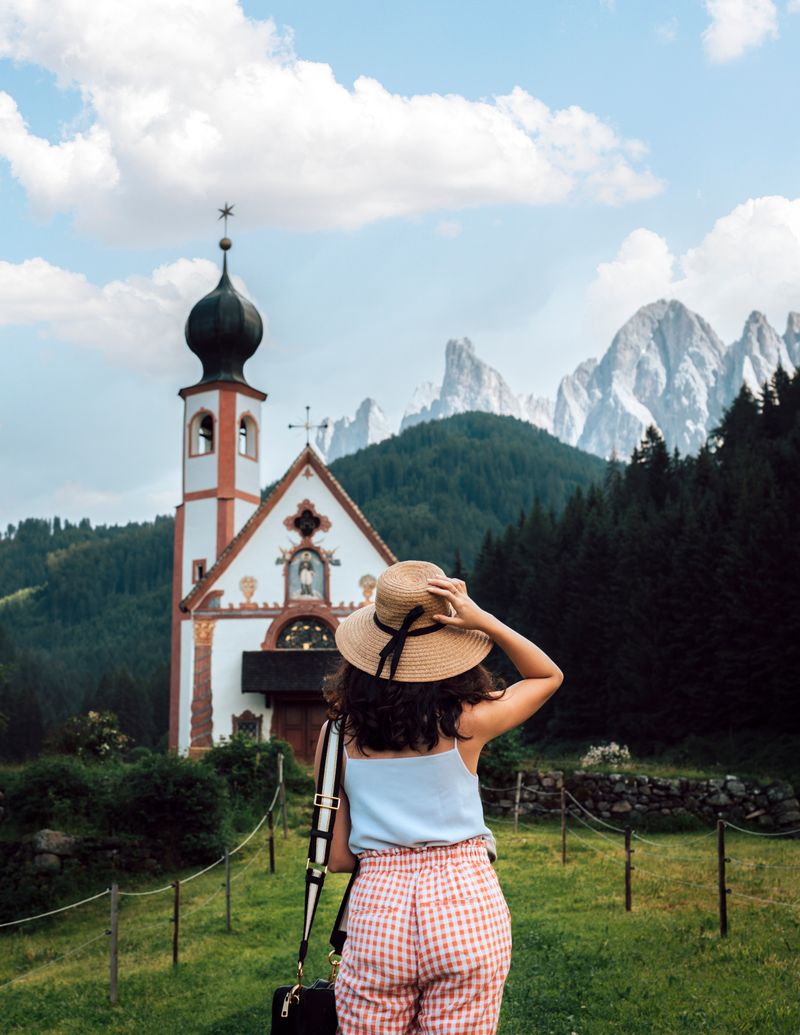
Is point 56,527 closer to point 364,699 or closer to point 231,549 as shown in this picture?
point 231,549

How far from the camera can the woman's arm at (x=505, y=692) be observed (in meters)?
3.52

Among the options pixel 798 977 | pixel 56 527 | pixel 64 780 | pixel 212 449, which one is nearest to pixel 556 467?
pixel 56 527

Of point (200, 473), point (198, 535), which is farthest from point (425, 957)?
point (200, 473)

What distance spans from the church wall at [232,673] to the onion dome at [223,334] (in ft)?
31.3

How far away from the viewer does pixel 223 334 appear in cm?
3631

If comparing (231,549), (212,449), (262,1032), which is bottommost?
(262,1032)

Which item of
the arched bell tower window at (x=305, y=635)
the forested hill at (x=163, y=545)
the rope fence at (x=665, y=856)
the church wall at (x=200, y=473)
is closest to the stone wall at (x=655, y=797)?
the rope fence at (x=665, y=856)

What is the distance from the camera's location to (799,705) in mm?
32781

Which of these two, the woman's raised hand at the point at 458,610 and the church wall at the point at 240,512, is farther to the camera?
the church wall at the point at 240,512

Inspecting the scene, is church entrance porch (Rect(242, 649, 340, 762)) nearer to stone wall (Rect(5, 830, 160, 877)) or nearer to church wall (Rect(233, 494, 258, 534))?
church wall (Rect(233, 494, 258, 534))

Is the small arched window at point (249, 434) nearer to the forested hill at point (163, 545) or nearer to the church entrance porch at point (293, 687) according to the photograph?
the church entrance porch at point (293, 687)

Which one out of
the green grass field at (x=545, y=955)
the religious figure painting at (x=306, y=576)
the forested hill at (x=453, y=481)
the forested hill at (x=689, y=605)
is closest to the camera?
the green grass field at (x=545, y=955)

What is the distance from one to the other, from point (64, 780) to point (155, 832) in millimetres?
2218

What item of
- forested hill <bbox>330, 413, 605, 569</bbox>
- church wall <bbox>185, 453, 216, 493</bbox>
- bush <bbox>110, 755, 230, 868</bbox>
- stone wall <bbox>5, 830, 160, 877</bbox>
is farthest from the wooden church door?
forested hill <bbox>330, 413, 605, 569</bbox>
